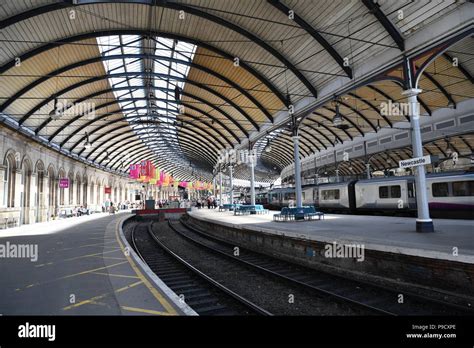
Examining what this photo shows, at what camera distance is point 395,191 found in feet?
63.7

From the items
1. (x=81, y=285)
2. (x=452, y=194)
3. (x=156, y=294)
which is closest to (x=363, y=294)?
(x=156, y=294)

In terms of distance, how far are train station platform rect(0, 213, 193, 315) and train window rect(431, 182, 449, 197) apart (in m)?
16.8

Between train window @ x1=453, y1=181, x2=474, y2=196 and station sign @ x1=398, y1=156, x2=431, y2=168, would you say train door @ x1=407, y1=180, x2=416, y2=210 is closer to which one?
train window @ x1=453, y1=181, x2=474, y2=196

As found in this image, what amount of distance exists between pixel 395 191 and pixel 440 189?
2.99 metres

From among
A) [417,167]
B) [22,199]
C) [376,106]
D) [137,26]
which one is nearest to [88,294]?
[417,167]

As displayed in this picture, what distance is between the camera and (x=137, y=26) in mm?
17000

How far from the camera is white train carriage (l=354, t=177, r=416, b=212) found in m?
18.5

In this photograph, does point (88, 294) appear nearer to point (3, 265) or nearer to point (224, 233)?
point (3, 265)

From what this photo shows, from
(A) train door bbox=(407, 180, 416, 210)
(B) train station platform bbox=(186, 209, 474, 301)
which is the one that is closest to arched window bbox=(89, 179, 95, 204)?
(B) train station platform bbox=(186, 209, 474, 301)

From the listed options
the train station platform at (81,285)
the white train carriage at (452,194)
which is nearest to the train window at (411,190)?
the white train carriage at (452,194)

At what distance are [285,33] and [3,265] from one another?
1550 centimetres

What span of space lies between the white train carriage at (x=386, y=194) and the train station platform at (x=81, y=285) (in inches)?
670

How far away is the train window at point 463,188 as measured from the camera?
1516 cm

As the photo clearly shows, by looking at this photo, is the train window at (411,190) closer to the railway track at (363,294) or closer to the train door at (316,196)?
the train door at (316,196)
